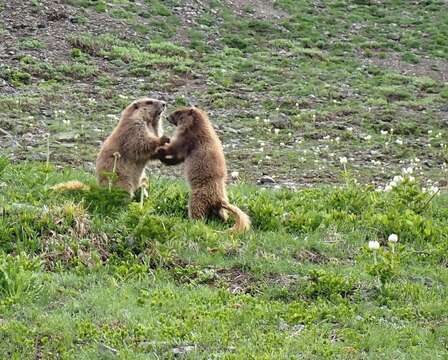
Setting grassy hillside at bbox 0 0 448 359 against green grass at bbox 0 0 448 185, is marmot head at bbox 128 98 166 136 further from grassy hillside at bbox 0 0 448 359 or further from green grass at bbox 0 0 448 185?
green grass at bbox 0 0 448 185

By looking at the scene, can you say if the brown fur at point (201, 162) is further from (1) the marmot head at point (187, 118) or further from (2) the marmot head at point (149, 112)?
(2) the marmot head at point (149, 112)

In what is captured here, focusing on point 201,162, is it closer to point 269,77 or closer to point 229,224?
point 229,224

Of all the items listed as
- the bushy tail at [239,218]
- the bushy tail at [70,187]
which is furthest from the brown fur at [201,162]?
the bushy tail at [70,187]

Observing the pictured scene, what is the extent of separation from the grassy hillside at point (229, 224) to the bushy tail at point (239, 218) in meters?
0.17

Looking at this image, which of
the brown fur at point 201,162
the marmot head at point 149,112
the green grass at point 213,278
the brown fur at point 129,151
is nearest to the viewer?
the green grass at point 213,278

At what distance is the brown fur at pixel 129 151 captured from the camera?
29.5ft

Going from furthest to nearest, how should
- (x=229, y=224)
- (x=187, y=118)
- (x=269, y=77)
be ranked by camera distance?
1. (x=269, y=77)
2. (x=187, y=118)
3. (x=229, y=224)

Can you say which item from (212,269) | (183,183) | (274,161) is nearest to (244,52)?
(274,161)

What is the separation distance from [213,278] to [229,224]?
1.53 meters

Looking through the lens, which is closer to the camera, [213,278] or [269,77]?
[213,278]

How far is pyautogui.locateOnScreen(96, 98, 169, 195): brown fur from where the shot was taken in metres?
9.00

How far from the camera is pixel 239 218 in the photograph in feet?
27.5

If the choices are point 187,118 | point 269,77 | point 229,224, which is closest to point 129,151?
point 187,118

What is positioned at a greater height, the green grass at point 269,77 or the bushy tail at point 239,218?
the bushy tail at point 239,218
